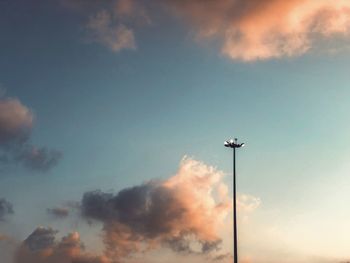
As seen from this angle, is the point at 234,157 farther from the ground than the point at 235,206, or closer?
farther from the ground

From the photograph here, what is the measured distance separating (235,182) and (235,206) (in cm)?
267

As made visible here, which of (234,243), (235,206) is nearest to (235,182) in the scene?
(235,206)

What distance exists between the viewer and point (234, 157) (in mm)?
49125

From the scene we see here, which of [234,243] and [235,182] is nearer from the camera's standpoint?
[234,243]

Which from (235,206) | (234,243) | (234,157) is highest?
(234,157)

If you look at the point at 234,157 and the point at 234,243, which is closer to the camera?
the point at 234,243

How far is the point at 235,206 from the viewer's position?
45.5 metres

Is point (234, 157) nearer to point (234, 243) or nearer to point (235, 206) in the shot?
point (235, 206)

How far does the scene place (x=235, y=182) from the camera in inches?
1863

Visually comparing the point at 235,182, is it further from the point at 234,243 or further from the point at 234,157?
the point at 234,243

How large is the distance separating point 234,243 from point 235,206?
3.48m

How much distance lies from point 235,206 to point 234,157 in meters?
5.50

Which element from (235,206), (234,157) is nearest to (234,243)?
(235,206)

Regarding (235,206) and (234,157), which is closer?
(235,206)
